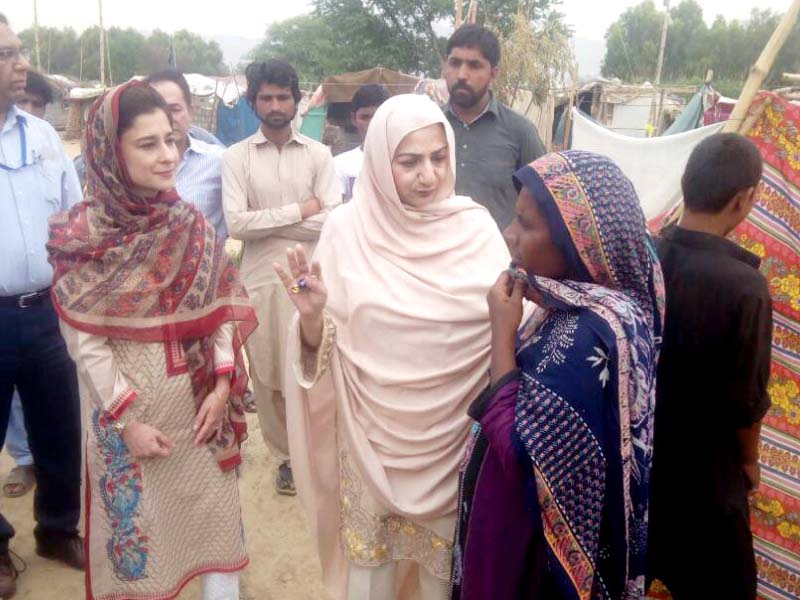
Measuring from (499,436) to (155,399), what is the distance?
1.16 m

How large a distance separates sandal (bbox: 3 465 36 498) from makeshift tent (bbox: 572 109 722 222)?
485cm

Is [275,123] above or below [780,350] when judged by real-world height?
above

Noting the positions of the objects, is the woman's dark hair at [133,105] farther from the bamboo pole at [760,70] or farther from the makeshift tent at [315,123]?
the makeshift tent at [315,123]

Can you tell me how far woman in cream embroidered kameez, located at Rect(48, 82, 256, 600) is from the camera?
1.96 metres

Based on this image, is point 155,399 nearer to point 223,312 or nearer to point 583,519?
point 223,312

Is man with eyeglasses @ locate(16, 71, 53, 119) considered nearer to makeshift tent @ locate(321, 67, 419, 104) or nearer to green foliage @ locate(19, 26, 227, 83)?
makeshift tent @ locate(321, 67, 419, 104)

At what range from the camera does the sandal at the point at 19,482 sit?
3.48 metres

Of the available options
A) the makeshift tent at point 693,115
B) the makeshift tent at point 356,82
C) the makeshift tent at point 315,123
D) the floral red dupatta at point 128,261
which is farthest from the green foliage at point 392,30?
the floral red dupatta at point 128,261

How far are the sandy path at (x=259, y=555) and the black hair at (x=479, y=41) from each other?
267 centimetres

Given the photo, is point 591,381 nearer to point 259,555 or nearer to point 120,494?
point 120,494

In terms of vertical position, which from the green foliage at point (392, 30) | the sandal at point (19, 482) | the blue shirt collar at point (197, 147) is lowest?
the sandal at point (19, 482)

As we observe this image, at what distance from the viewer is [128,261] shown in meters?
1.97

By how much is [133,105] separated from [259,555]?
2.14m

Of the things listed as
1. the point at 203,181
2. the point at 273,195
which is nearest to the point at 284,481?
the point at 273,195
